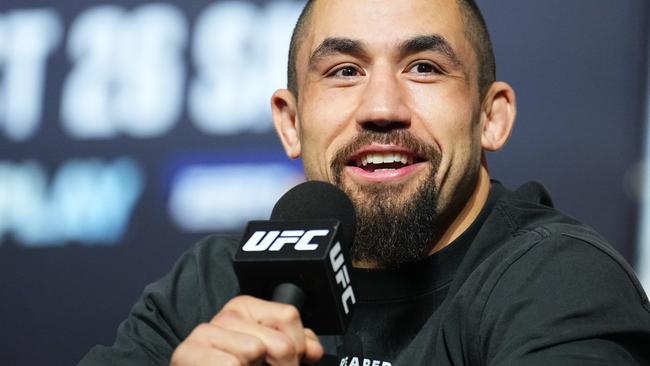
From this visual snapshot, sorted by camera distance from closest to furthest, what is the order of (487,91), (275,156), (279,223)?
(279,223), (487,91), (275,156)

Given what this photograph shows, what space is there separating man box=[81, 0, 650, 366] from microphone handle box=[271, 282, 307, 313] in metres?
0.27

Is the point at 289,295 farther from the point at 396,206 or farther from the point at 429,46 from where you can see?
the point at 429,46

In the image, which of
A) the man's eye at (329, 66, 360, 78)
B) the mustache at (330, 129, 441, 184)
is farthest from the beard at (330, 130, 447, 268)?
the man's eye at (329, 66, 360, 78)

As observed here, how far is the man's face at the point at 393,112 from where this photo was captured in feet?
4.27

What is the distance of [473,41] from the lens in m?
1.46

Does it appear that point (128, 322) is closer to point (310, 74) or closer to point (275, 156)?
point (310, 74)

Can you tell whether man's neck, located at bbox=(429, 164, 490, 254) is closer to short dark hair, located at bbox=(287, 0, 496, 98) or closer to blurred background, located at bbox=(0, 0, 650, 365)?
short dark hair, located at bbox=(287, 0, 496, 98)

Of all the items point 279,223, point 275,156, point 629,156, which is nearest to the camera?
point 279,223

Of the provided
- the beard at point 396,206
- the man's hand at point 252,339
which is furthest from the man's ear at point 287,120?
the man's hand at point 252,339

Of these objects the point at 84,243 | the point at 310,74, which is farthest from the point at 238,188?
the point at 310,74

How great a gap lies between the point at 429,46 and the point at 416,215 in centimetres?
24

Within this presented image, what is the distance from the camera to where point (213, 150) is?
2.06m

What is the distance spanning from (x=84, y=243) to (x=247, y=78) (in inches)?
19.4

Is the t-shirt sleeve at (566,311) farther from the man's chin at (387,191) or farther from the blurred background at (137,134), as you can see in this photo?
the blurred background at (137,134)
